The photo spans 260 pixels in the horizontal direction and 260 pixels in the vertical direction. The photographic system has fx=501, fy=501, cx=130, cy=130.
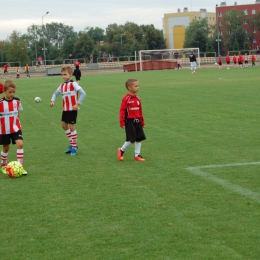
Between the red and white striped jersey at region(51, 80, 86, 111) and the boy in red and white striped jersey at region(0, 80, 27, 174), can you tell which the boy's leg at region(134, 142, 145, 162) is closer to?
the red and white striped jersey at region(51, 80, 86, 111)

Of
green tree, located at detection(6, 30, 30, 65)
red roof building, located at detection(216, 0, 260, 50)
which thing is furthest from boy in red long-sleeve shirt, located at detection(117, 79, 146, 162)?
red roof building, located at detection(216, 0, 260, 50)

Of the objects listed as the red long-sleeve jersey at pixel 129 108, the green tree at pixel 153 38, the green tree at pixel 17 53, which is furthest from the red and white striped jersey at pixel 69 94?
the green tree at pixel 153 38

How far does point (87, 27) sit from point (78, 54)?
54.3 meters

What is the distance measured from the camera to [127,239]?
5.03 metres

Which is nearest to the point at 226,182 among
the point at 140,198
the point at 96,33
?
the point at 140,198

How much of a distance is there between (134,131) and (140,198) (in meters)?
2.69

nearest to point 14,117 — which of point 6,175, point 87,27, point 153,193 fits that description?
point 6,175

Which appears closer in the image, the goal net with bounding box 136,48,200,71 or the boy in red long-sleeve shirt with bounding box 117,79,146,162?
the boy in red long-sleeve shirt with bounding box 117,79,146,162

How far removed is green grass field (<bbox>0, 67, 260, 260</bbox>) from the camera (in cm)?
485

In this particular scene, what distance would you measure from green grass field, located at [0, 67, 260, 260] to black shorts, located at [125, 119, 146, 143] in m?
0.44

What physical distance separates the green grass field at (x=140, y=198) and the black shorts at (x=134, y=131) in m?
0.44

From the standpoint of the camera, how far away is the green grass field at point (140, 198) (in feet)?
15.9

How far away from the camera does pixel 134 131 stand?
9016 mm

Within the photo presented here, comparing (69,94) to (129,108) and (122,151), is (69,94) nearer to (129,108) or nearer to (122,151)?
(129,108)
